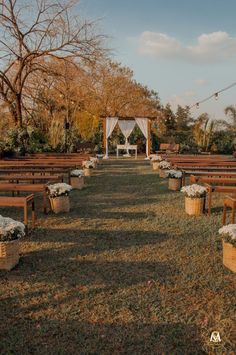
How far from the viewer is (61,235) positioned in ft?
15.1

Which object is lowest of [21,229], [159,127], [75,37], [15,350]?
[15,350]

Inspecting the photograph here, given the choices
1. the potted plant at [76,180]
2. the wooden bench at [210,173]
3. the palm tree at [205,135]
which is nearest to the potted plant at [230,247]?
the wooden bench at [210,173]

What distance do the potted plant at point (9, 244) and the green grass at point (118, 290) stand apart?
0.33 feet

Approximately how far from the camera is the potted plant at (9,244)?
11.1 ft

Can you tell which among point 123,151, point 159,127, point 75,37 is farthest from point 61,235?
point 159,127

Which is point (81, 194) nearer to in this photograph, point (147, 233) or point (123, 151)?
point (147, 233)

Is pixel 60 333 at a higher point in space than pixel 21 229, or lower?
lower

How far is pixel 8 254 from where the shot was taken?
3406 millimetres

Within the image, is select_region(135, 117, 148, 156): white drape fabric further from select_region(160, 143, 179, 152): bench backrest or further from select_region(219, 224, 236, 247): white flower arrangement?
select_region(219, 224, 236, 247): white flower arrangement

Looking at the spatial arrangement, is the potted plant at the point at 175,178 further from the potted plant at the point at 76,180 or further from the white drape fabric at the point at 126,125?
the white drape fabric at the point at 126,125

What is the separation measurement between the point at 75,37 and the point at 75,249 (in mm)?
15728

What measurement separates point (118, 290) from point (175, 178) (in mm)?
5549

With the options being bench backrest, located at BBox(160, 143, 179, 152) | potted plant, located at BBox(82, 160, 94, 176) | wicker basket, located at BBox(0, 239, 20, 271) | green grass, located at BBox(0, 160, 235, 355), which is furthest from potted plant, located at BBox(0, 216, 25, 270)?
bench backrest, located at BBox(160, 143, 179, 152)

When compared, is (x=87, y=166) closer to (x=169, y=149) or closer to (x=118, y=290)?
(x=118, y=290)
